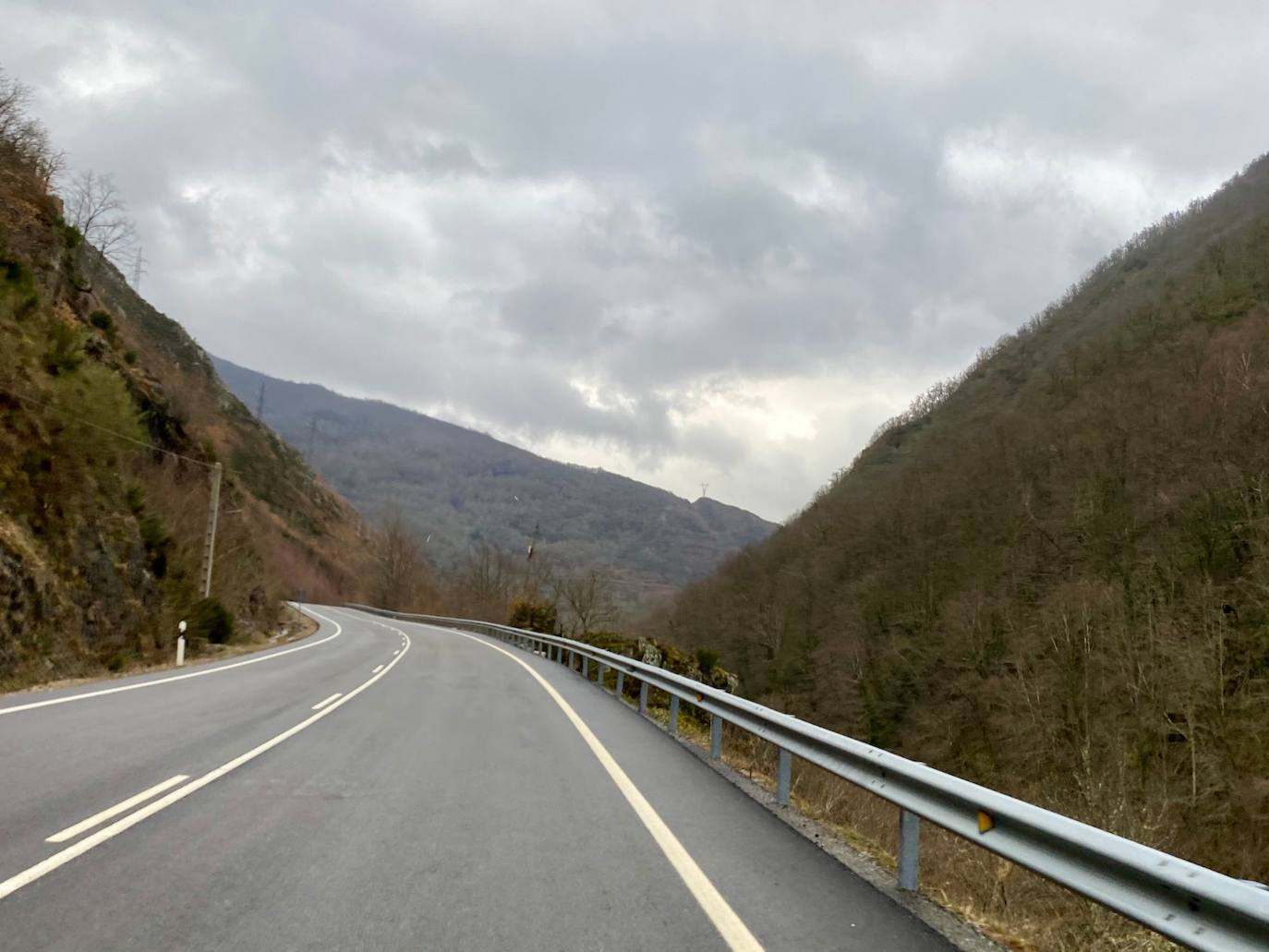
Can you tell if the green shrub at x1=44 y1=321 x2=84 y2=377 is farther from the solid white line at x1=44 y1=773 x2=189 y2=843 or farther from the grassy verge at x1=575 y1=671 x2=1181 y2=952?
the grassy verge at x1=575 y1=671 x2=1181 y2=952

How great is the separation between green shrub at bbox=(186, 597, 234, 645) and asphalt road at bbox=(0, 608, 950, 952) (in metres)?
20.5

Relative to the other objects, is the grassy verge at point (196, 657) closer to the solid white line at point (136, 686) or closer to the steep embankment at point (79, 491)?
the steep embankment at point (79, 491)

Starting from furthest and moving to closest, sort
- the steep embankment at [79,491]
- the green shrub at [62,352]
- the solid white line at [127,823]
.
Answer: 1. the green shrub at [62,352]
2. the steep embankment at [79,491]
3. the solid white line at [127,823]

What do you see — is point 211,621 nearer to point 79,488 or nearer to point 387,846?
point 79,488

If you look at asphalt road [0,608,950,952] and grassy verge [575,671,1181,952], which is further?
grassy verge [575,671,1181,952]

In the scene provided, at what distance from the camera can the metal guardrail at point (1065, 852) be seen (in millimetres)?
3018

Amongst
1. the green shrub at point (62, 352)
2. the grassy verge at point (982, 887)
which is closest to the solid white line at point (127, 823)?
the grassy verge at point (982, 887)

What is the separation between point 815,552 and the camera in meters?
86.6

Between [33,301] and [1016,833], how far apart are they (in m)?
30.0

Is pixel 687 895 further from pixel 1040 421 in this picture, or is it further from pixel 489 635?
pixel 1040 421

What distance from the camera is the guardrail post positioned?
505 centimetres

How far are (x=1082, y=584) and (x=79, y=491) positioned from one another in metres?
45.6

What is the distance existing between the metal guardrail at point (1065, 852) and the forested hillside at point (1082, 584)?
3653mm

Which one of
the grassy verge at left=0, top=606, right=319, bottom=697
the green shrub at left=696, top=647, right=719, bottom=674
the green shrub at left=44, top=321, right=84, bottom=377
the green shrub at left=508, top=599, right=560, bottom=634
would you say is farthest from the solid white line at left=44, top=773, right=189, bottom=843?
the green shrub at left=508, top=599, right=560, bottom=634
